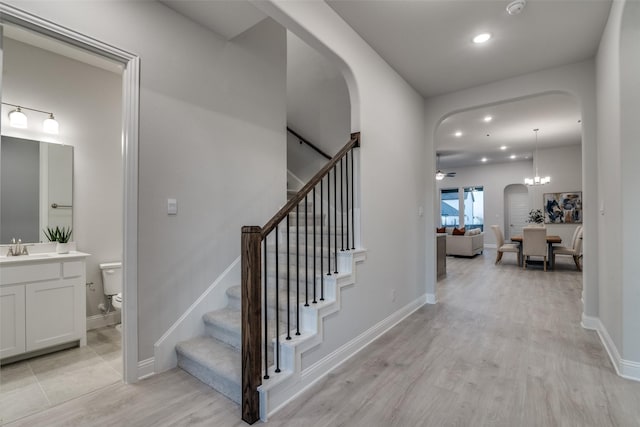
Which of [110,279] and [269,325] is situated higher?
[110,279]

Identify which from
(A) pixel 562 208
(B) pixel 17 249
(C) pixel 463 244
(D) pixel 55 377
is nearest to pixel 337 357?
(D) pixel 55 377

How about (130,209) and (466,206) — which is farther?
(466,206)

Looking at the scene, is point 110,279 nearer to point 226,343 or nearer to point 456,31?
point 226,343

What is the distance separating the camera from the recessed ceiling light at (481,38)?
9.03 ft

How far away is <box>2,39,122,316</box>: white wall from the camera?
290 cm

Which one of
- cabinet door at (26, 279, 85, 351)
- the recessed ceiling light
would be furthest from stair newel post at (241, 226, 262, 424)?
the recessed ceiling light

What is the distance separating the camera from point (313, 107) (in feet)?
15.7

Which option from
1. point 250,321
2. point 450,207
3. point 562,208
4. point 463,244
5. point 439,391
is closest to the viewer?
point 250,321

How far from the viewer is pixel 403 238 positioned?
3527mm

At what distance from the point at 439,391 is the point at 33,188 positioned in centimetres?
396

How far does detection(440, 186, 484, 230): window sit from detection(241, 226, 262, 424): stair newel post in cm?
1129

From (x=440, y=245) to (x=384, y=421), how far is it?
430 cm

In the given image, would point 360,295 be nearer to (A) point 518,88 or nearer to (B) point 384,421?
(B) point 384,421

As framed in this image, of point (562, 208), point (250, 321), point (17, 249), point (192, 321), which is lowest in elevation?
point (192, 321)
